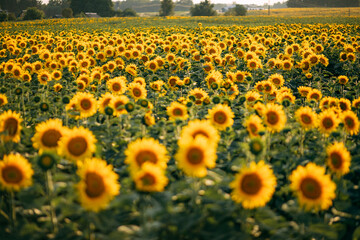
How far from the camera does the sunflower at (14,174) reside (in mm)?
2137

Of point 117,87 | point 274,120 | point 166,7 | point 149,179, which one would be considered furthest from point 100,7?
point 149,179

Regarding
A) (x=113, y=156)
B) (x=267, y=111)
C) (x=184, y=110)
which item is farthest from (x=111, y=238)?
(x=267, y=111)

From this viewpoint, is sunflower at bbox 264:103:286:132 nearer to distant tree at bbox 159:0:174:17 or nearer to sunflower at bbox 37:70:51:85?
sunflower at bbox 37:70:51:85

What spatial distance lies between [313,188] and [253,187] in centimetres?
49

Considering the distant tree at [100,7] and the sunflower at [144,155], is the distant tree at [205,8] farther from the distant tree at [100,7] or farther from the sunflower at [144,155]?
the sunflower at [144,155]

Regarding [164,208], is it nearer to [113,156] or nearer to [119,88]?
[113,156]

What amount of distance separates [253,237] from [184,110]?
1.75 metres

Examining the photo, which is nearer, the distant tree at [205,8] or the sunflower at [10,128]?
the sunflower at [10,128]

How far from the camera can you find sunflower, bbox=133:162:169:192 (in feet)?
6.32

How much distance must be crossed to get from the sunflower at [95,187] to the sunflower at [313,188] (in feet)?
4.70

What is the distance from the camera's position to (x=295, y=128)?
3564 mm

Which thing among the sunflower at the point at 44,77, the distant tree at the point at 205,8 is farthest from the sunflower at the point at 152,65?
the distant tree at the point at 205,8

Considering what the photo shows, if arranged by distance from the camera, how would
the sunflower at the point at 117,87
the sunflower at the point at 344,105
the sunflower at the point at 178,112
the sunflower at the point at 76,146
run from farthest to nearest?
1. the sunflower at the point at 117,87
2. the sunflower at the point at 344,105
3. the sunflower at the point at 178,112
4. the sunflower at the point at 76,146

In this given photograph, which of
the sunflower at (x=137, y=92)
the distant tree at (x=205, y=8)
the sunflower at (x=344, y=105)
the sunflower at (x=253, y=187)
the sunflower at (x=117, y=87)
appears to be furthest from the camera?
the distant tree at (x=205, y=8)
